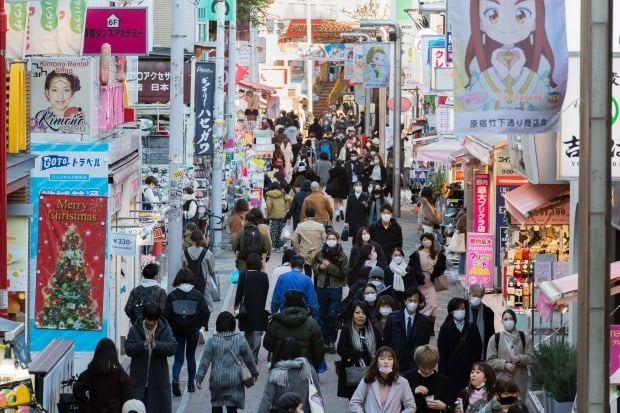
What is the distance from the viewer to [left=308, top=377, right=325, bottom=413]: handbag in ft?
44.0

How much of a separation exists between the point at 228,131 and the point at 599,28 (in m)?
30.8

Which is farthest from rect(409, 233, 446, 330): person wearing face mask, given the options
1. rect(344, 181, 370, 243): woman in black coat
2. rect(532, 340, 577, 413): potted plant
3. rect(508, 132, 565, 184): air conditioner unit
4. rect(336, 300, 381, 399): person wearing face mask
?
rect(344, 181, 370, 243): woman in black coat

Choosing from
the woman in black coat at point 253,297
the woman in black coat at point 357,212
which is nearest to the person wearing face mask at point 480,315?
the woman in black coat at point 253,297

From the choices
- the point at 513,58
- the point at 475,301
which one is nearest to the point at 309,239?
the point at 475,301

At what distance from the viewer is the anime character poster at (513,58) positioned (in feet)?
42.1

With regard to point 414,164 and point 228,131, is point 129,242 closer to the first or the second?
point 228,131

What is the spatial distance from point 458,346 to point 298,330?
191cm

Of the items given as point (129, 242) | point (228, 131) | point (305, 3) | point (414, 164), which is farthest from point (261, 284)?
point (305, 3)

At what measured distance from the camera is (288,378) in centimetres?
1348

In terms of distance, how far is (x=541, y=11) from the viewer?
42.2 ft

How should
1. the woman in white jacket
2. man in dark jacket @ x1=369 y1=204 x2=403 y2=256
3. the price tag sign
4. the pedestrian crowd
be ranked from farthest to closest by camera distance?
man in dark jacket @ x1=369 y1=204 x2=403 y2=256 < the price tag sign < the pedestrian crowd < the woman in white jacket

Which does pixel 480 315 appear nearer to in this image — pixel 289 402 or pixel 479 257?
pixel 289 402

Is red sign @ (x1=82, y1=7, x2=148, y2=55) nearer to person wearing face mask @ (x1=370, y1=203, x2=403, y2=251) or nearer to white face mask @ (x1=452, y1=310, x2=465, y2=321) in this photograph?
person wearing face mask @ (x1=370, y1=203, x2=403, y2=251)

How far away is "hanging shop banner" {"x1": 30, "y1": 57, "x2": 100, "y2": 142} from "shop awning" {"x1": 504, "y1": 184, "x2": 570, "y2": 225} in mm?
6346
